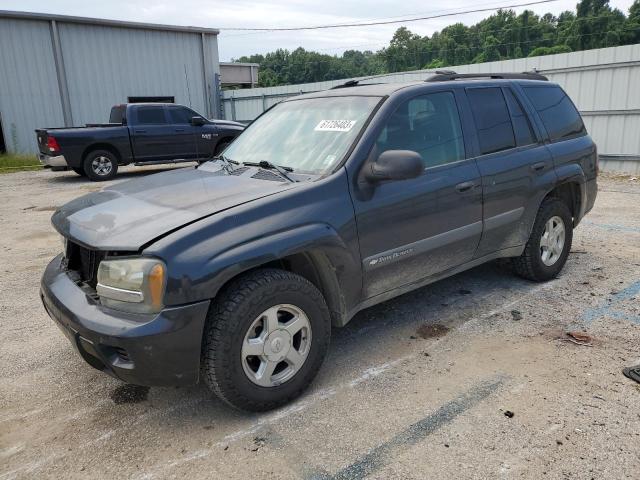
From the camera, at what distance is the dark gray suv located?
8.33 ft

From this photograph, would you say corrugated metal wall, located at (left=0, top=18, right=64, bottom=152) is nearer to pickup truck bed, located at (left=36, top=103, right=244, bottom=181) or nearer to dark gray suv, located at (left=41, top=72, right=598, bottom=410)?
pickup truck bed, located at (left=36, top=103, right=244, bottom=181)

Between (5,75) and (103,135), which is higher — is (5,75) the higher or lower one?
the higher one

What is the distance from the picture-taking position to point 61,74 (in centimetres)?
1797

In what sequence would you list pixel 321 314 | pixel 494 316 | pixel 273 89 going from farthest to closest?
pixel 273 89, pixel 494 316, pixel 321 314

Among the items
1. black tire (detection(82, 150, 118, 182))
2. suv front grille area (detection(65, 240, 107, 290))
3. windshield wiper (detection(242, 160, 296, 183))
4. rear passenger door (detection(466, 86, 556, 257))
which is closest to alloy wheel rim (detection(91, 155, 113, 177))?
black tire (detection(82, 150, 118, 182))

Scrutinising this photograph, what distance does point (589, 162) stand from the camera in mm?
4891

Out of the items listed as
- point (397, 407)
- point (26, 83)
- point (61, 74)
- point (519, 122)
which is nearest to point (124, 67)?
point (61, 74)

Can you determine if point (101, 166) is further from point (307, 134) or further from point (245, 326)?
point (245, 326)

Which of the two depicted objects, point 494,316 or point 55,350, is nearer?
point 55,350

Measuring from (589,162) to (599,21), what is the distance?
77893 mm

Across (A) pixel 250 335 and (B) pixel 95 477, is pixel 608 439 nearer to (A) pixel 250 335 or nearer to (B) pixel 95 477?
(A) pixel 250 335

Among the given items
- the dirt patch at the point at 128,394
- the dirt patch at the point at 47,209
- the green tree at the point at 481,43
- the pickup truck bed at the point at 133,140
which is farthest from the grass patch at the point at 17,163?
the green tree at the point at 481,43

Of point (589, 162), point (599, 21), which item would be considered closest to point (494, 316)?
point (589, 162)

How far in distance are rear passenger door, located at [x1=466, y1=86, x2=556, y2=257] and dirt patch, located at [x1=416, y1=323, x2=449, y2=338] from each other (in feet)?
2.20
